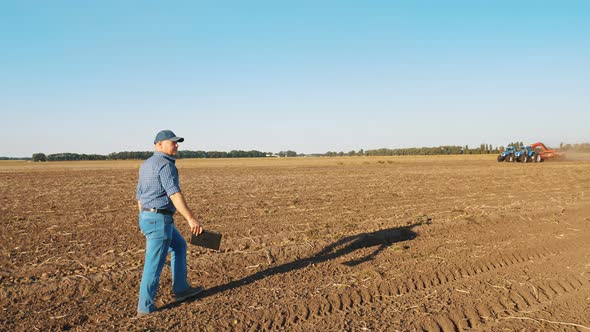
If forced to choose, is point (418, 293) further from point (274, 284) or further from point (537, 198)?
point (537, 198)

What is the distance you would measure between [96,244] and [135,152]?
101823 mm

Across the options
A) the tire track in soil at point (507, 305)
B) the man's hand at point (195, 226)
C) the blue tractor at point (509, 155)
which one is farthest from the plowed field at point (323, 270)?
the blue tractor at point (509, 155)

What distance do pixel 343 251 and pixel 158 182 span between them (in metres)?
4.06

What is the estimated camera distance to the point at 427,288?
5.67 metres

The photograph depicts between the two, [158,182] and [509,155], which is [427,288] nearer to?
[158,182]

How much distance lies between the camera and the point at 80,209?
12.8 metres

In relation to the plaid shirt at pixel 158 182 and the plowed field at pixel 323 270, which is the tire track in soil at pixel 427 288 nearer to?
the plowed field at pixel 323 270

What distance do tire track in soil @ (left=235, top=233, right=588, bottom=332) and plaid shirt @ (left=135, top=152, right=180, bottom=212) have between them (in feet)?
5.38

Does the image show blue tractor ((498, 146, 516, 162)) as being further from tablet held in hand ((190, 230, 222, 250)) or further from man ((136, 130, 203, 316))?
man ((136, 130, 203, 316))

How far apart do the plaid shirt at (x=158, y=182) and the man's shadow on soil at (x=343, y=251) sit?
1315 millimetres

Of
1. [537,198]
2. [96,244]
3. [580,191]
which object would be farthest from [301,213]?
[580,191]

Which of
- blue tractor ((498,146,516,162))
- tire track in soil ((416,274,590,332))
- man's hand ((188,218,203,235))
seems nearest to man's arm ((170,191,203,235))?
man's hand ((188,218,203,235))

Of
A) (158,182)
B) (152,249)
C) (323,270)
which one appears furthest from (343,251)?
(158,182)

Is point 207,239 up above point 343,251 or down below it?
above
